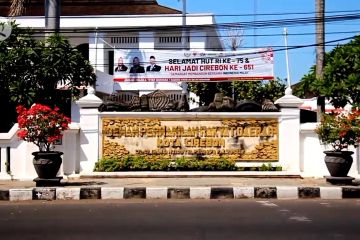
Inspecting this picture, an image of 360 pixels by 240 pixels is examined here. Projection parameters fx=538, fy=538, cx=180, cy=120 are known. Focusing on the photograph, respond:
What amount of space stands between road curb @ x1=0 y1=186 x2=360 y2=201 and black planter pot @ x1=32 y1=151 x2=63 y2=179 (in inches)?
21.6

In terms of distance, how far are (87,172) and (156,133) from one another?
2070 millimetres

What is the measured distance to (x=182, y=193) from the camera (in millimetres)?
11359

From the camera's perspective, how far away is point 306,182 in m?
13.0

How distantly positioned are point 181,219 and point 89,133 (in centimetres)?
651

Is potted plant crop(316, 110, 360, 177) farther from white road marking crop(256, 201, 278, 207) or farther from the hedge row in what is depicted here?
white road marking crop(256, 201, 278, 207)

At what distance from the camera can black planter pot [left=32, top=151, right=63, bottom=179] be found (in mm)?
11758

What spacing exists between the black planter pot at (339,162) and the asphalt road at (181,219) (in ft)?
4.69

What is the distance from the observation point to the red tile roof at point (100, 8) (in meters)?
27.7

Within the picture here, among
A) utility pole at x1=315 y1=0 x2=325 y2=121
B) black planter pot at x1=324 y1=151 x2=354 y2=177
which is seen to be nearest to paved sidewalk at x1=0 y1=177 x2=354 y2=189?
black planter pot at x1=324 y1=151 x2=354 y2=177

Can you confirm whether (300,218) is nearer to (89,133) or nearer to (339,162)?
(339,162)

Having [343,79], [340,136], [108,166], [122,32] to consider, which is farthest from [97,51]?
[340,136]

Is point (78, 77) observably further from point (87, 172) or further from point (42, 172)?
point (42, 172)

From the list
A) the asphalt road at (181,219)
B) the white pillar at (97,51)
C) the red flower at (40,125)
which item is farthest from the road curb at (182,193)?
the white pillar at (97,51)

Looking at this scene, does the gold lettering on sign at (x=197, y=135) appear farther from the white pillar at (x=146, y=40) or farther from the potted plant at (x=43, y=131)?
the white pillar at (x=146, y=40)
